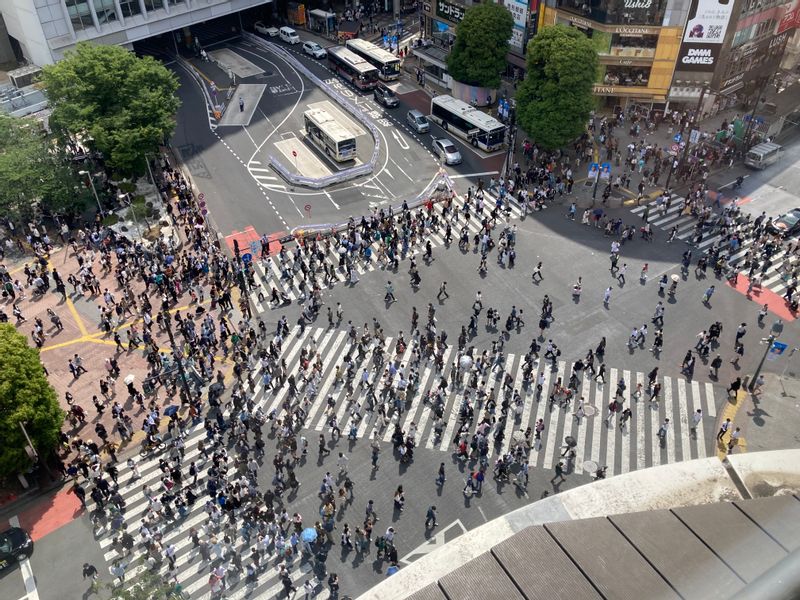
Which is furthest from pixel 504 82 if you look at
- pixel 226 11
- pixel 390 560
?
pixel 390 560

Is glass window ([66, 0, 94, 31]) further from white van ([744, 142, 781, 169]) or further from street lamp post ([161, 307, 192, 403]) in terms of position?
white van ([744, 142, 781, 169])

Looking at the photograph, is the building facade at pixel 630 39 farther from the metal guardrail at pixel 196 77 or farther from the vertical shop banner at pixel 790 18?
the metal guardrail at pixel 196 77

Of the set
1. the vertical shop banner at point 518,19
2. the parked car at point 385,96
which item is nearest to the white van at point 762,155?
the vertical shop banner at point 518,19

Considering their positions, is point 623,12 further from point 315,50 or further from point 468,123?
point 315,50

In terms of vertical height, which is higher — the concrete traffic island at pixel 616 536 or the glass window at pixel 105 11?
the glass window at pixel 105 11

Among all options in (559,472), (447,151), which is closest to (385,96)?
(447,151)

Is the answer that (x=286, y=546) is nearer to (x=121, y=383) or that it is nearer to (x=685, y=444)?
(x=121, y=383)
